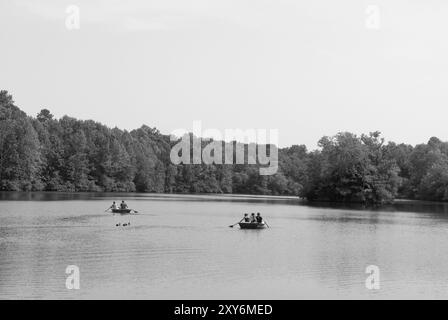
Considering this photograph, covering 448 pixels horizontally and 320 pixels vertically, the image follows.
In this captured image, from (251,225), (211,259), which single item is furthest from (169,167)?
(211,259)

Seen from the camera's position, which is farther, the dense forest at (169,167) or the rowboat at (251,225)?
the dense forest at (169,167)

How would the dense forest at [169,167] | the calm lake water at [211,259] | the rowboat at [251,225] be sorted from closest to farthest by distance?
the calm lake water at [211,259] → the rowboat at [251,225] → the dense forest at [169,167]

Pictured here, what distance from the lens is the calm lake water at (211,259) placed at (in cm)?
2573

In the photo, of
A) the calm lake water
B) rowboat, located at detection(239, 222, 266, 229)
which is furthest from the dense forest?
rowboat, located at detection(239, 222, 266, 229)

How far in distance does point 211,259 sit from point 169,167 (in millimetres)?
126456

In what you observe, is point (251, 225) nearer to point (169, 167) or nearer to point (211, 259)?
point (211, 259)

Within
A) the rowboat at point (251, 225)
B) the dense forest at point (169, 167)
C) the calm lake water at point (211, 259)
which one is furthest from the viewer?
the dense forest at point (169, 167)

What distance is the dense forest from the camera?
362 feet

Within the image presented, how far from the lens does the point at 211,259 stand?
3381 cm

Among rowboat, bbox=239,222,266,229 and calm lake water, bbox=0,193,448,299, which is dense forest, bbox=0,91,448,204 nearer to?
calm lake water, bbox=0,193,448,299

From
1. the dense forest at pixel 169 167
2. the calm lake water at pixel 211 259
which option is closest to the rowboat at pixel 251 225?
the calm lake water at pixel 211 259

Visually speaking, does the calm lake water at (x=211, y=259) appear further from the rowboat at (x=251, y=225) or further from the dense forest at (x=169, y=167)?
the dense forest at (x=169, y=167)

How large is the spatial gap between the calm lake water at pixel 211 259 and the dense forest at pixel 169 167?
53374 mm

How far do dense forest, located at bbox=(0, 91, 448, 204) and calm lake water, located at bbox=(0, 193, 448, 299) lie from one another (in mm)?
53374
